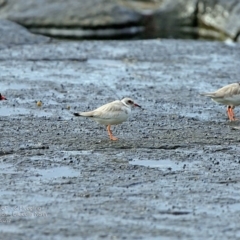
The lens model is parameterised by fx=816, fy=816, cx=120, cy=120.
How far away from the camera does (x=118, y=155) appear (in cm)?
1002

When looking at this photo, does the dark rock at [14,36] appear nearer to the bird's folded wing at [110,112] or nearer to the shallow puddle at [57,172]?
the bird's folded wing at [110,112]

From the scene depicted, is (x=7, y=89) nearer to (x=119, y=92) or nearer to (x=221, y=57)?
(x=119, y=92)

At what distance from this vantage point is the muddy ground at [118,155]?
300 inches

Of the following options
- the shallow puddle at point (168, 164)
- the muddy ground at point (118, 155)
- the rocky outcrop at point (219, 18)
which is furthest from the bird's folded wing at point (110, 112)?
the rocky outcrop at point (219, 18)

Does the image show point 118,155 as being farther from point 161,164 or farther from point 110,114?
point 110,114

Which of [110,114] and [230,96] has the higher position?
[110,114]

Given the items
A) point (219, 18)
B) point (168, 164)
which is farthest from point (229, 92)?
point (219, 18)

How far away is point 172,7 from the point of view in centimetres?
2661

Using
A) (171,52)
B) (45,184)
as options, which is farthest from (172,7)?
(45,184)

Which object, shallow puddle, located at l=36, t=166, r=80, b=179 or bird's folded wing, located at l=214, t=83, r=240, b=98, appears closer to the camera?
shallow puddle, located at l=36, t=166, r=80, b=179

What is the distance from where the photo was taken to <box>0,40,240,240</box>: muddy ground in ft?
25.0

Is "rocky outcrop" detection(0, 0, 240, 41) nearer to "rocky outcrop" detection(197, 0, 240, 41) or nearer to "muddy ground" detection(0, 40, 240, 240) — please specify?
"rocky outcrop" detection(197, 0, 240, 41)

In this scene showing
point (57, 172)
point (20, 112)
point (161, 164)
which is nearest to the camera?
point (57, 172)

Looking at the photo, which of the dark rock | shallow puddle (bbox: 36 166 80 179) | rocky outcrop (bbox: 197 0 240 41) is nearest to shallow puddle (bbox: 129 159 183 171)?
shallow puddle (bbox: 36 166 80 179)
